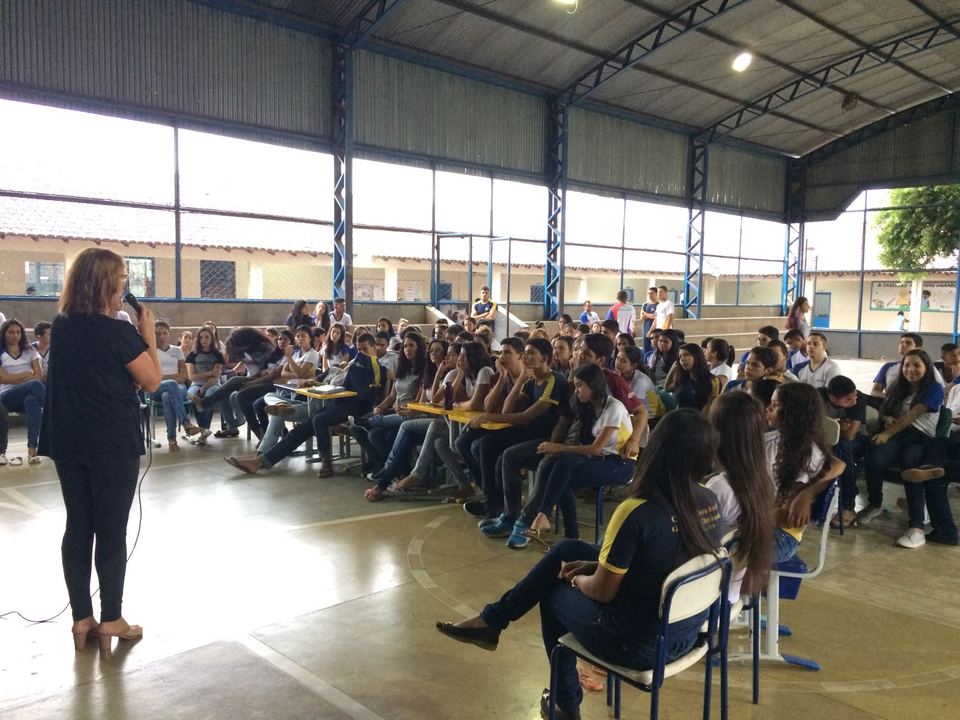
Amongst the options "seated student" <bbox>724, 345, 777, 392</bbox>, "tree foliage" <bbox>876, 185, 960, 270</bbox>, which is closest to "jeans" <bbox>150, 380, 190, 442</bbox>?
"seated student" <bbox>724, 345, 777, 392</bbox>

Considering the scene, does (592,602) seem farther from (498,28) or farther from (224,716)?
(498,28)

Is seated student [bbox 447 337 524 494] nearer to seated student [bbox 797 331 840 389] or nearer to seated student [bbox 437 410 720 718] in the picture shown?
seated student [bbox 797 331 840 389]

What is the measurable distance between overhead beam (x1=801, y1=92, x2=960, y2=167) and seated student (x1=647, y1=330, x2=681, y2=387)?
1586cm

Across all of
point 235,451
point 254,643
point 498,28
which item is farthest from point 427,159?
point 254,643

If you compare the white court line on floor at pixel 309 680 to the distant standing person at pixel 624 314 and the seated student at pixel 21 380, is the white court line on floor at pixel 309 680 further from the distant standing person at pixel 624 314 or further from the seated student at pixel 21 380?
the distant standing person at pixel 624 314

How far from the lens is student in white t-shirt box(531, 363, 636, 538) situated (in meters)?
4.62

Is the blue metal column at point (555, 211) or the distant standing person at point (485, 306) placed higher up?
the blue metal column at point (555, 211)

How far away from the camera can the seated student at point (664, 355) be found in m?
7.02

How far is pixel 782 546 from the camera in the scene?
319cm

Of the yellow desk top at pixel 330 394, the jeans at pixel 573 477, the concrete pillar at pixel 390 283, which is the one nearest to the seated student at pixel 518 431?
the jeans at pixel 573 477

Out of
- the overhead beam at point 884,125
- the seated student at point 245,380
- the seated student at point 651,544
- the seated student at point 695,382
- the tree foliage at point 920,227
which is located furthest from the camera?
the tree foliage at point 920,227

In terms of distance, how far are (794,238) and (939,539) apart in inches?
725

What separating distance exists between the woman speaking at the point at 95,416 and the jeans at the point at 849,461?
4.39m

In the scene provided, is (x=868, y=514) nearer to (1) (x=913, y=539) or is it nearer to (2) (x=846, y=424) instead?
(1) (x=913, y=539)
